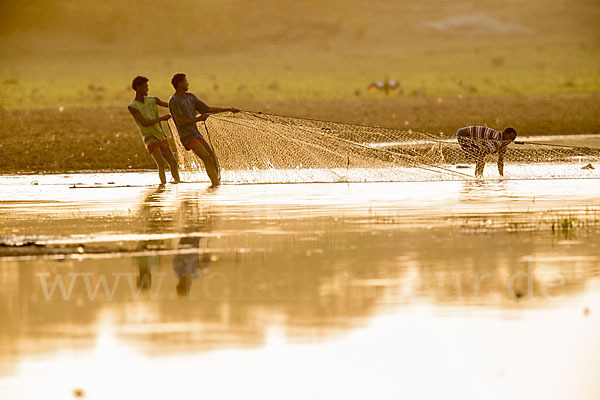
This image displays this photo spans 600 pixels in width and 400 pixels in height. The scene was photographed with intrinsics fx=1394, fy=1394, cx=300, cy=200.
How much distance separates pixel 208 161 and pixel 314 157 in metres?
2.71

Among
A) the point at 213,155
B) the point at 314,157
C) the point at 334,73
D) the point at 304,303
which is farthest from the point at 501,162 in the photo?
the point at 334,73

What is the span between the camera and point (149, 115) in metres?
21.7

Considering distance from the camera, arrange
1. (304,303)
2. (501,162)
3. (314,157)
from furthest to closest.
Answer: (314,157) < (501,162) < (304,303)

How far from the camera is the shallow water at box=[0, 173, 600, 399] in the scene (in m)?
7.57

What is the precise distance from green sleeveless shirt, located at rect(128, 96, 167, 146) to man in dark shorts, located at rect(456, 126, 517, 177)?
4.71m

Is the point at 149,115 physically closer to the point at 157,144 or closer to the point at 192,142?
the point at 157,144

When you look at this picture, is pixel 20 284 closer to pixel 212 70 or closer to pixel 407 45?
pixel 212 70

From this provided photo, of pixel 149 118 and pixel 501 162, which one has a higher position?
pixel 149 118

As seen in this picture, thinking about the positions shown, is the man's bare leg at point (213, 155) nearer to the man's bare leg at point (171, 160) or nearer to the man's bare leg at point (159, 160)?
the man's bare leg at point (171, 160)

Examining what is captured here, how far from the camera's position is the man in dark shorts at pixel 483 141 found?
2178cm

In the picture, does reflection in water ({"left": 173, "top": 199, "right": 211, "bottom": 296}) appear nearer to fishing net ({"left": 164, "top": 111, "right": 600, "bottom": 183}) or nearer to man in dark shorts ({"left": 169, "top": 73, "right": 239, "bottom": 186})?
man in dark shorts ({"left": 169, "top": 73, "right": 239, "bottom": 186})

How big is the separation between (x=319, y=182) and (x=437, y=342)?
568 inches

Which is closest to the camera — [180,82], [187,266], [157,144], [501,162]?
[187,266]

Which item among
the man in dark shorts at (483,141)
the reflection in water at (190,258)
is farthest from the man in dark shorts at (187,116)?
the reflection in water at (190,258)
